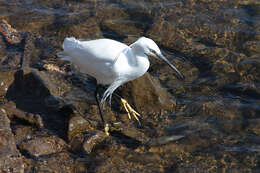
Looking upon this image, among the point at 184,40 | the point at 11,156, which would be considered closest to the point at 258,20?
the point at 184,40

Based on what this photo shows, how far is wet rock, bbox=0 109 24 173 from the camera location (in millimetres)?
3137

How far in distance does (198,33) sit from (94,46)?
246 centimetres

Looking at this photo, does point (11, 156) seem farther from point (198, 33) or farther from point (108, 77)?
point (198, 33)

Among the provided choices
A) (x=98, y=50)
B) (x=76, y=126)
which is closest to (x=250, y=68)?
(x=98, y=50)

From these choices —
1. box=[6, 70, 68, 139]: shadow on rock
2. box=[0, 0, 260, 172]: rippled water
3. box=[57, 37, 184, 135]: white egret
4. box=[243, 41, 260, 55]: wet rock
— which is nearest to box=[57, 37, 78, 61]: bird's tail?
box=[57, 37, 184, 135]: white egret

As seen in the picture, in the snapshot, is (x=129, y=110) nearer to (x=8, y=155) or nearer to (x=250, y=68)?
(x=8, y=155)

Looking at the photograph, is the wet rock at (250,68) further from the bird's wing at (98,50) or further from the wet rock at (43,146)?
the wet rock at (43,146)

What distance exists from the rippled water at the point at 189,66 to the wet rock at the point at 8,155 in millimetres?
828

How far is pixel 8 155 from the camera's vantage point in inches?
126

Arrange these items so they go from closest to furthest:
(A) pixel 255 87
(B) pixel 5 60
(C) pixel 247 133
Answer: (C) pixel 247 133
(A) pixel 255 87
(B) pixel 5 60

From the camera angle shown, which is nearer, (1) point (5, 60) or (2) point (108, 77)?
(2) point (108, 77)

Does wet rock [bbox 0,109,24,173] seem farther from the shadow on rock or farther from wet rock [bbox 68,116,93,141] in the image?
the shadow on rock

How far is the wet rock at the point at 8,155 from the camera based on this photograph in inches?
123

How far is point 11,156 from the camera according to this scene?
3215 mm
